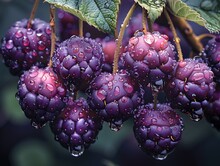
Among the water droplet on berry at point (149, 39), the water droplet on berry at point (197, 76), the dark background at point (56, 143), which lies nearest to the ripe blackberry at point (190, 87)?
the water droplet on berry at point (197, 76)

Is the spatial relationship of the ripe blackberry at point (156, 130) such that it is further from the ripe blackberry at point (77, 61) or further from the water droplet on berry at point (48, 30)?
the water droplet on berry at point (48, 30)

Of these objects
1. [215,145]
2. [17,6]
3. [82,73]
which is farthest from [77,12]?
[215,145]

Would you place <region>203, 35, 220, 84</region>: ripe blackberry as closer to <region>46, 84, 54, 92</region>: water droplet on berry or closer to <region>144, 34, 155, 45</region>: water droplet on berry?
<region>144, 34, 155, 45</region>: water droplet on berry

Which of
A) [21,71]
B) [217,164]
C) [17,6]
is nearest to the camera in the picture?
[21,71]

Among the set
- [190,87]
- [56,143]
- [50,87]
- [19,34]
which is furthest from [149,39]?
[56,143]

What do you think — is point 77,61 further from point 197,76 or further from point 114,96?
point 197,76

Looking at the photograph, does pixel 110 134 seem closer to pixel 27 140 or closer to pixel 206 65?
pixel 27 140
